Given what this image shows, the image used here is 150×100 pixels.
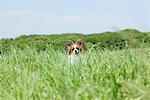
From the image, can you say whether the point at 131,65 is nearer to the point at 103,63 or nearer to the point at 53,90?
the point at 103,63

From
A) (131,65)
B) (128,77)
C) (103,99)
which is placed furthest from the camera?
(131,65)

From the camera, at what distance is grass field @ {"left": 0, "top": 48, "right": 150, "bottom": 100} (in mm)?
2374

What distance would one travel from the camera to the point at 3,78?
379 centimetres

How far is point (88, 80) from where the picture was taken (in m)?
2.89

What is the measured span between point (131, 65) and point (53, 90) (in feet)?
2.45

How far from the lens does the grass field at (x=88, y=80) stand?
2.37 meters

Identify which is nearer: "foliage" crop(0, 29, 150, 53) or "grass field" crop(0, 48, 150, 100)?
"grass field" crop(0, 48, 150, 100)

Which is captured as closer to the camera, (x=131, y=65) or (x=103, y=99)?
(x=103, y=99)

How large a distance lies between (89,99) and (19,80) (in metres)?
0.87

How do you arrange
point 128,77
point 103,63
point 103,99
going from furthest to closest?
1. point 103,63
2. point 128,77
3. point 103,99

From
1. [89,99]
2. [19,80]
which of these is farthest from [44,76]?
[89,99]

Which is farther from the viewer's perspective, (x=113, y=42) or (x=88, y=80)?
(x=113, y=42)

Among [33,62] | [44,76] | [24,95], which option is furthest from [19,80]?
[33,62]

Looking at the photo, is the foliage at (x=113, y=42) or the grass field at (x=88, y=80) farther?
the foliage at (x=113, y=42)
